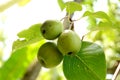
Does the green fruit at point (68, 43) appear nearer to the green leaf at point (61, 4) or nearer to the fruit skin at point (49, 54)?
the fruit skin at point (49, 54)

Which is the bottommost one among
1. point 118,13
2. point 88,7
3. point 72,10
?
point 118,13

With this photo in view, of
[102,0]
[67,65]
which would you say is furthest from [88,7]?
[67,65]

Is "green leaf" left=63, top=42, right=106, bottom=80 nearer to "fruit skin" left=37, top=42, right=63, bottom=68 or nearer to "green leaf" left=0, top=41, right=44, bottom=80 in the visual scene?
"fruit skin" left=37, top=42, right=63, bottom=68

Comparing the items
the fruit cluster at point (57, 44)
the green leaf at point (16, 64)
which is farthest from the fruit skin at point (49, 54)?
the green leaf at point (16, 64)

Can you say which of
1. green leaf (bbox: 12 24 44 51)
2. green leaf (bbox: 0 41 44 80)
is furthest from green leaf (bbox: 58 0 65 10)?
green leaf (bbox: 0 41 44 80)

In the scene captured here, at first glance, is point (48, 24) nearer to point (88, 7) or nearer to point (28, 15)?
point (88, 7)

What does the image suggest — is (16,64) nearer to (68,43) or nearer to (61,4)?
(61,4)

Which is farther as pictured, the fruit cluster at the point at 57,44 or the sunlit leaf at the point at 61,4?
the sunlit leaf at the point at 61,4
